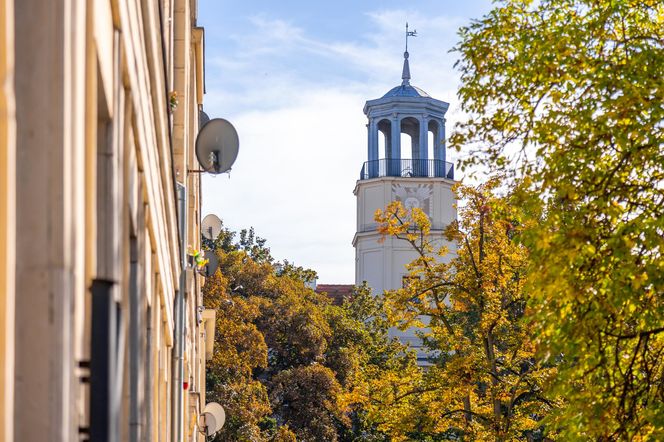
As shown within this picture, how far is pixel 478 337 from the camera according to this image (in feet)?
96.0

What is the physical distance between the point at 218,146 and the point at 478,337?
1227cm

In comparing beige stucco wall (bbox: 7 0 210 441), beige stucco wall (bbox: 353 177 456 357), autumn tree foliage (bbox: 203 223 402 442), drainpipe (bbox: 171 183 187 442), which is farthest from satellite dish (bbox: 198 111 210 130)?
beige stucco wall (bbox: 353 177 456 357)

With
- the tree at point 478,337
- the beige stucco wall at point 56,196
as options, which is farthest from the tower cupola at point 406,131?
the beige stucco wall at point 56,196

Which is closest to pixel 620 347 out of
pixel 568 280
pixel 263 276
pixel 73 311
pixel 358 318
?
pixel 568 280

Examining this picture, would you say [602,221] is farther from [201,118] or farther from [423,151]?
[423,151]

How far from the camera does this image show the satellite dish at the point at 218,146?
60.0ft

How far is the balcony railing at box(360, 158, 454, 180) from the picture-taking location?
269 ft

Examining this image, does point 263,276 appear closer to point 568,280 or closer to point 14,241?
point 568,280

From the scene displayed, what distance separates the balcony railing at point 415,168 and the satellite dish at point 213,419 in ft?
179

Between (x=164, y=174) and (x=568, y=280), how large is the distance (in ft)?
12.4

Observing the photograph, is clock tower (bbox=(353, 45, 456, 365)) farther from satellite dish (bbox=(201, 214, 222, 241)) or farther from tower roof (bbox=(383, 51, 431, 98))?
satellite dish (bbox=(201, 214, 222, 241))

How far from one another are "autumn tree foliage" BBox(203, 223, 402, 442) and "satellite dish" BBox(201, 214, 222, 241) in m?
10.4

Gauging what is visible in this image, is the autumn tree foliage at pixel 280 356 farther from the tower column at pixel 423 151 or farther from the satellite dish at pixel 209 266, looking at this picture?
the tower column at pixel 423 151

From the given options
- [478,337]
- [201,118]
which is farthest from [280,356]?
[201,118]
